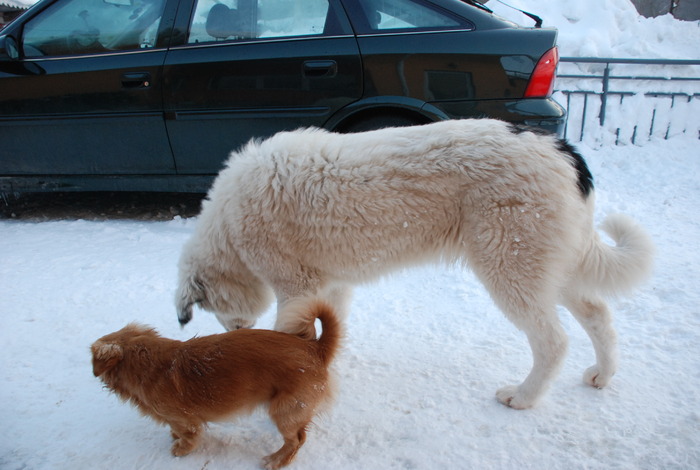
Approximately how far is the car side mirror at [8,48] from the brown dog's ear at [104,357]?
388cm

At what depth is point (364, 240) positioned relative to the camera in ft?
8.80

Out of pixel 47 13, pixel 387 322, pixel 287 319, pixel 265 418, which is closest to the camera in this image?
pixel 287 319

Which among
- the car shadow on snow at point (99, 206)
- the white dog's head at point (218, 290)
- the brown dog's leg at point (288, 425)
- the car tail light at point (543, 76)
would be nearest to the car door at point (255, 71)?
the car shadow on snow at point (99, 206)

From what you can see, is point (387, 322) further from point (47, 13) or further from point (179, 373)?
point (47, 13)

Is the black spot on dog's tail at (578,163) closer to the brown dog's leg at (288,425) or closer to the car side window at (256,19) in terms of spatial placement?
the brown dog's leg at (288,425)

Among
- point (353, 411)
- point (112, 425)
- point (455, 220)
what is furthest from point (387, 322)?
point (112, 425)

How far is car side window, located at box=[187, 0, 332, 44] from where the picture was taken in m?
4.38

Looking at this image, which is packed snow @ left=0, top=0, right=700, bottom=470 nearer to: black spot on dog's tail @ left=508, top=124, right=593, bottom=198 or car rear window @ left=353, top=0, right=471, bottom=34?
black spot on dog's tail @ left=508, top=124, right=593, bottom=198

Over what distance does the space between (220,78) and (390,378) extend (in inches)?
123

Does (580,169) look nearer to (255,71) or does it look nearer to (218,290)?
(218,290)

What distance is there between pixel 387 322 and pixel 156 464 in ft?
5.92

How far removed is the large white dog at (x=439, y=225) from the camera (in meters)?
2.48

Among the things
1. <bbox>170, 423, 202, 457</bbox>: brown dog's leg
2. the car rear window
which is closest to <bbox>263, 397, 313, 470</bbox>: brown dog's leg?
<bbox>170, 423, 202, 457</bbox>: brown dog's leg

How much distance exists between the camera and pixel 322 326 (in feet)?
7.75
